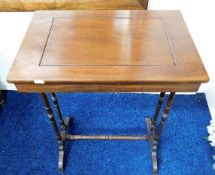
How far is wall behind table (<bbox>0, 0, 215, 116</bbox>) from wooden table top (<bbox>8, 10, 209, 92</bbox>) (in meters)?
0.27

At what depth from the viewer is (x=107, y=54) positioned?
89cm

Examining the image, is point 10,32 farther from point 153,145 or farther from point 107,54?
point 153,145

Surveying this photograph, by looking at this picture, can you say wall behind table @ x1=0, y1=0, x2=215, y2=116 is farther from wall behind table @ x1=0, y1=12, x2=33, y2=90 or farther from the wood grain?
the wood grain

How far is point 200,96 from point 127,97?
22.3 inches

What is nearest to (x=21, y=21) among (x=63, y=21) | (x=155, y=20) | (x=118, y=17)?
(x=63, y=21)

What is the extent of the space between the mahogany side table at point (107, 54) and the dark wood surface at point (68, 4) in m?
0.16

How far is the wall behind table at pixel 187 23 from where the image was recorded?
1.31m

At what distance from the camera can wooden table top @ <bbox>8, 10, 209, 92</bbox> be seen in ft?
2.63

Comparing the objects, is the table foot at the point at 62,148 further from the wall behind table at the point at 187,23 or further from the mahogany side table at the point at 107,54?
the wall behind table at the point at 187,23

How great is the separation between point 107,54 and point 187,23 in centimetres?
74

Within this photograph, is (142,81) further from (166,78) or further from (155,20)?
(155,20)

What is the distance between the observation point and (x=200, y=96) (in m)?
1.81

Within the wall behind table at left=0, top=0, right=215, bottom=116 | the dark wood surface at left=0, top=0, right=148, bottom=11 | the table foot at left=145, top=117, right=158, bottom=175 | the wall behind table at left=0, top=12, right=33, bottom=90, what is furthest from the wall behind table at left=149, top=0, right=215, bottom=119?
the wall behind table at left=0, top=12, right=33, bottom=90

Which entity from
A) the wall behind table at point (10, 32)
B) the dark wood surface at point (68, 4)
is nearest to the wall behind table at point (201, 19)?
the dark wood surface at point (68, 4)
